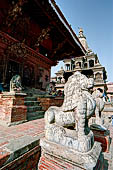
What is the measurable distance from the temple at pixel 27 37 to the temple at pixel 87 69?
15.8 meters

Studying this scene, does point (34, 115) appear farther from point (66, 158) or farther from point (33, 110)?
point (66, 158)

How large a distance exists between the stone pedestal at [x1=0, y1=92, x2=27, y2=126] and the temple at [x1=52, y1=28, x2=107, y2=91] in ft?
67.4

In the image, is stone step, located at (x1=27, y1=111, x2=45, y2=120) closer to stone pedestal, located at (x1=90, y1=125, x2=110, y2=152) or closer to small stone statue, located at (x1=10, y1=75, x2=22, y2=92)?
small stone statue, located at (x1=10, y1=75, x2=22, y2=92)

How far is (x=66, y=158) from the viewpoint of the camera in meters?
1.60

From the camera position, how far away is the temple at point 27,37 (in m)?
5.05

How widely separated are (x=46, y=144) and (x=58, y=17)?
19.4ft

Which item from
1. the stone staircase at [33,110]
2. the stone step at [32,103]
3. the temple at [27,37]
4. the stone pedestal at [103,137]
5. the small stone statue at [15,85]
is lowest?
the stone pedestal at [103,137]

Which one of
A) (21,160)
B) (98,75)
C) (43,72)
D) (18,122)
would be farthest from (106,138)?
(98,75)

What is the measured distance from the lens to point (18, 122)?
3273 millimetres

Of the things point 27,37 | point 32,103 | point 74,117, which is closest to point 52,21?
point 27,37

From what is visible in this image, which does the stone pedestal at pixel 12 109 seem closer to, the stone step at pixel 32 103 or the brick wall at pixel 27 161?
the stone step at pixel 32 103

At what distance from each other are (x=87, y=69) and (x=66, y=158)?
25056mm

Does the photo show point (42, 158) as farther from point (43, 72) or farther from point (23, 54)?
point (43, 72)

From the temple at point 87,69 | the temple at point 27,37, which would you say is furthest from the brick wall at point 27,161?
the temple at point 87,69
